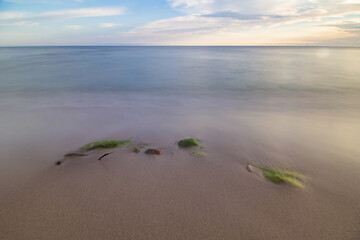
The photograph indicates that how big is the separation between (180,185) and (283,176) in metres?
1.99

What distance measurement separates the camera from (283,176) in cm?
384

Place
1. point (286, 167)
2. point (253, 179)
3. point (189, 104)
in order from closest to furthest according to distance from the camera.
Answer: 1. point (253, 179)
2. point (286, 167)
3. point (189, 104)

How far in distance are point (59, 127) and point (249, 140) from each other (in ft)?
18.8

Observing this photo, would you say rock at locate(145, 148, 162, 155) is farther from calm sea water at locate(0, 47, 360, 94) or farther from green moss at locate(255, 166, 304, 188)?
calm sea water at locate(0, 47, 360, 94)

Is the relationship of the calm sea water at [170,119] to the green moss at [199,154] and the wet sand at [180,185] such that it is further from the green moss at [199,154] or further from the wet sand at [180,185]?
the green moss at [199,154]

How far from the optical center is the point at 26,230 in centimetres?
270

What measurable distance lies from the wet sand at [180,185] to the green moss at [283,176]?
0.51ft

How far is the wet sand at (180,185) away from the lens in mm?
2748

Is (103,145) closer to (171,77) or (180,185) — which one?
(180,185)

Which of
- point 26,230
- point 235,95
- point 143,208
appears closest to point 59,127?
point 26,230

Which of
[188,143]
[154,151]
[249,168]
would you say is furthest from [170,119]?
[249,168]

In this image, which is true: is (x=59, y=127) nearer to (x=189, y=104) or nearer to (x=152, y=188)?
(x=152, y=188)

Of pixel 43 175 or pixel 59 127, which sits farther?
pixel 59 127

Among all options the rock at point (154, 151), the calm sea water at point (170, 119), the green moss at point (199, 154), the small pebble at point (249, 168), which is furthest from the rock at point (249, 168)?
the rock at point (154, 151)
